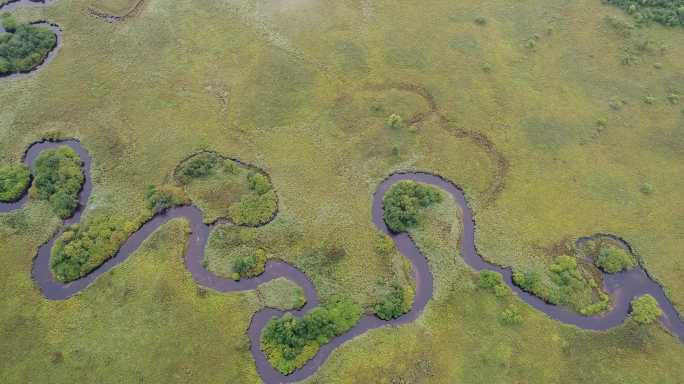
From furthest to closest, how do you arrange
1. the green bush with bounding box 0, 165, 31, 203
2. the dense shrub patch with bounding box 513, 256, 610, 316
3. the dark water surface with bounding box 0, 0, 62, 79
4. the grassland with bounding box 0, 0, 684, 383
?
the dark water surface with bounding box 0, 0, 62, 79 < the green bush with bounding box 0, 165, 31, 203 < the dense shrub patch with bounding box 513, 256, 610, 316 < the grassland with bounding box 0, 0, 684, 383

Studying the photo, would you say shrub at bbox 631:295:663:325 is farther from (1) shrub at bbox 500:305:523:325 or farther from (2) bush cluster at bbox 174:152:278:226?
(2) bush cluster at bbox 174:152:278:226

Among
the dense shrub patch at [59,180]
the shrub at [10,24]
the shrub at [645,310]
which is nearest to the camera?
the shrub at [645,310]

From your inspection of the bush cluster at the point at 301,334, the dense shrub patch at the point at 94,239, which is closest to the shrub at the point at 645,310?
the bush cluster at the point at 301,334

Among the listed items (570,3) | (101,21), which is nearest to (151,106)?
(101,21)

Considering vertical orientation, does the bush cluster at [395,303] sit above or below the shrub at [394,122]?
below

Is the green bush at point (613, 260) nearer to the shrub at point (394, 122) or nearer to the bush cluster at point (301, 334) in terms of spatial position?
the bush cluster at point (301, 334)

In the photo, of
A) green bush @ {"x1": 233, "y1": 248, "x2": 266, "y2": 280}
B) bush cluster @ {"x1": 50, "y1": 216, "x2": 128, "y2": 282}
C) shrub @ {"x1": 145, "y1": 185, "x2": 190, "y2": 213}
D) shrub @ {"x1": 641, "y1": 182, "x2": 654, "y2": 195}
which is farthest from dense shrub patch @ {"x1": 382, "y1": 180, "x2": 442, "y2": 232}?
bush cluster @ {"x1": 50, "y1": 216, "x2": 128, "y2": 282}

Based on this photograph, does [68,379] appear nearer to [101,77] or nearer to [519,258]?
[101,77]

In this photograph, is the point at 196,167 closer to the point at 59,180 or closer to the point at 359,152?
the point at 59,180

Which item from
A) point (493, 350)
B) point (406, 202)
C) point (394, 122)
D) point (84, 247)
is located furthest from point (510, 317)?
point (84, 247)
